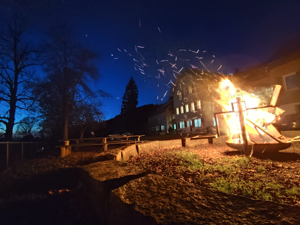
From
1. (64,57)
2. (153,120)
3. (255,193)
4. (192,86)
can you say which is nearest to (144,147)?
(255,193)

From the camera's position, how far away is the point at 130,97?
48156 mm

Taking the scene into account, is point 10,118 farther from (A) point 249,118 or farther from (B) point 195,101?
(B) point 195,101

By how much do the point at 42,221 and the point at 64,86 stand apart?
9.76m

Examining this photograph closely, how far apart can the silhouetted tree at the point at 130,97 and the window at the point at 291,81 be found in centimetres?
3622

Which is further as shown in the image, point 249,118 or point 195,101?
point 195,101

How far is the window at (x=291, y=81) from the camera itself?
13.3m

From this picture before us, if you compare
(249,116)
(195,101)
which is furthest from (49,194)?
(195,101)

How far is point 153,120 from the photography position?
125 ft

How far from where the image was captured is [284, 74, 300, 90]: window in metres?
13.3

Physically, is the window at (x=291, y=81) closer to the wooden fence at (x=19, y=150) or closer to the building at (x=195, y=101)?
the building at (x=195, y=101)

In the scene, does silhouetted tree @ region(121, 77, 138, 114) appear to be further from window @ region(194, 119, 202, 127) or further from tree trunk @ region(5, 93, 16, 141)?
tree trunk @ region(5, 93, 16, 141)

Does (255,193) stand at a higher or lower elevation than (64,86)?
lower

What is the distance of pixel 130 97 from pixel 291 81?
127 ft

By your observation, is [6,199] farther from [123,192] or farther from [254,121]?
[254,121]
